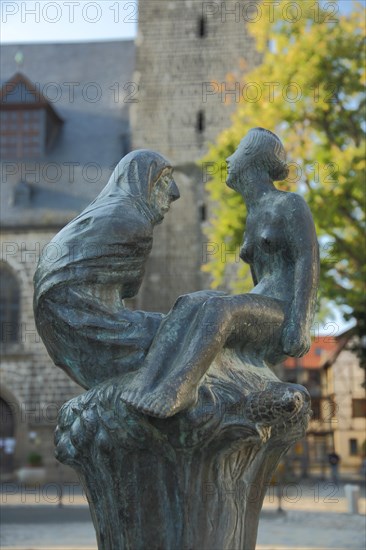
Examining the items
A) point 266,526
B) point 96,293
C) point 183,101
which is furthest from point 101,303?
point 183,101

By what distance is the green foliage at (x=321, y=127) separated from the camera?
15359mm

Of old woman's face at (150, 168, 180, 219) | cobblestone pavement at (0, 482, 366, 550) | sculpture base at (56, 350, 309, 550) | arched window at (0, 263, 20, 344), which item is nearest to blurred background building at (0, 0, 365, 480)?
arched window at (0, 263, 20, 344)

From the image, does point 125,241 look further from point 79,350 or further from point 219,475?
point 219,475

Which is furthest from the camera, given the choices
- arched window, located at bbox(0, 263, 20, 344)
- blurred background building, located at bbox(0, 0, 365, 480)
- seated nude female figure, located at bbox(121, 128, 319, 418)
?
arched window, located at bbox(0, 263, 20, 344)

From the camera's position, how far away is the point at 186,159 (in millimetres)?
26391

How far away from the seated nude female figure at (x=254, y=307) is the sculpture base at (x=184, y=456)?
115 mm

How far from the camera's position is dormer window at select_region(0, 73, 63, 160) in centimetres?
2833

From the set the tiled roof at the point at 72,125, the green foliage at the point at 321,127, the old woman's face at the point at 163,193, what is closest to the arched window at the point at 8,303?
the tiled roof at the point at 72,125

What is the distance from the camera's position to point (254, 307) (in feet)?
11.9

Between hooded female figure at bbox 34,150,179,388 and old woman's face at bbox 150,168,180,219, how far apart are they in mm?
161

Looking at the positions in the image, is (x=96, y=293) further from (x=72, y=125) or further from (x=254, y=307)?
(x=72, y=125)

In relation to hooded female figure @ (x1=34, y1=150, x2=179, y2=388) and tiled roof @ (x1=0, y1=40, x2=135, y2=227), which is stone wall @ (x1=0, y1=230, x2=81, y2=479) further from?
hooded female figure @ (x1=34, y1=150, x2=179, y2=388)

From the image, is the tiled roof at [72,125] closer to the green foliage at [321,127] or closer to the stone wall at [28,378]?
the stone wall at [28,378]

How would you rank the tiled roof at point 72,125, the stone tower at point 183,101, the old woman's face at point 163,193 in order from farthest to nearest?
the tiled roof at point 72,125, the stone tower at point 183,101, the old woman's face at point 163,193
